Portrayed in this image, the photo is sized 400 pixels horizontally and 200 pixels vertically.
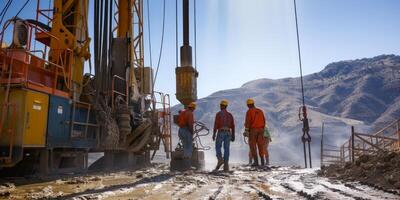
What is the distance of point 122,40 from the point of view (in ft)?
33.7

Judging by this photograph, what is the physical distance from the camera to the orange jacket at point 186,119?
8.52 m

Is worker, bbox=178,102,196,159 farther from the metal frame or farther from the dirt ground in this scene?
the metal frame

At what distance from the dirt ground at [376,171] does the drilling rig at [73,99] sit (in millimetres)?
4326

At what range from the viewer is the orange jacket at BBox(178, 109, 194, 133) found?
335 inches

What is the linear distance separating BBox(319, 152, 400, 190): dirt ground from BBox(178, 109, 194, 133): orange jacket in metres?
3.27

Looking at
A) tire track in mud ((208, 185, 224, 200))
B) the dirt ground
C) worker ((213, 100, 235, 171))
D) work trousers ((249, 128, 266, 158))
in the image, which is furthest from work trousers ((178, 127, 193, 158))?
tire track in mud ((208, 185, 224, 200))

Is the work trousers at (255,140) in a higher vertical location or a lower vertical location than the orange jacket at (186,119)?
lower

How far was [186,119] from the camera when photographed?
28.0ft

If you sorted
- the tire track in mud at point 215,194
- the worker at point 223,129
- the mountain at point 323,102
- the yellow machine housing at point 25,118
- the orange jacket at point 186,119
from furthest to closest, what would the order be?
the mountain at point 323,102 → the worker at point 223,129 → the orange jacket at point 186,119 → the yellow machine housing at point 25,118 → the tire track in mud at point 215,194

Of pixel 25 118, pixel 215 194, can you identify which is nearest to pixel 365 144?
pixel 215 194

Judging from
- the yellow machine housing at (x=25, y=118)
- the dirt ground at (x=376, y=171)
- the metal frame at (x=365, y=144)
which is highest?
the yellow machine housing at (x=25, y=118)

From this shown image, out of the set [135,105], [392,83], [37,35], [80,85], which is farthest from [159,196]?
[392,83]

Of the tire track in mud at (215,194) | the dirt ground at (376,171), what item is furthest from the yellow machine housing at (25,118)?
the dirt ground at (376,171)

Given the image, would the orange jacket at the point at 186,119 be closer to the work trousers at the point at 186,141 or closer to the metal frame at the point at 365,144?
the work trousers at the point at 186,141
